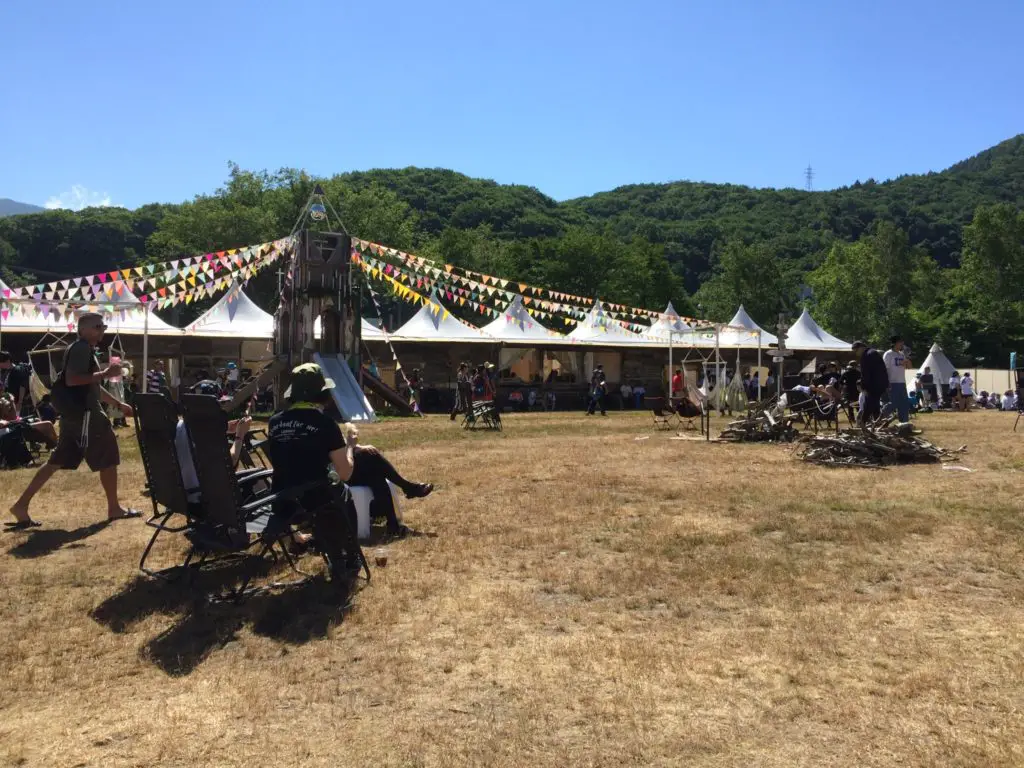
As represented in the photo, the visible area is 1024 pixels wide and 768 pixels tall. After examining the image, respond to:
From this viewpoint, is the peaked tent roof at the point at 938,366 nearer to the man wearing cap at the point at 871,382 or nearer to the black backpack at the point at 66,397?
the man wearing cap at the point at 871,382

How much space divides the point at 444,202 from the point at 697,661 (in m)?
77.4

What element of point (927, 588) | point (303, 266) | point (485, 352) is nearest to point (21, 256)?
point (485, 352)

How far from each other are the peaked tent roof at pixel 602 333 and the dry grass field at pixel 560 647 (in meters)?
20.4

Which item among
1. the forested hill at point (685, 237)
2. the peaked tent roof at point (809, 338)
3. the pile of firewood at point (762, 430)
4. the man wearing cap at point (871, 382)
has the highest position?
the forested hill at point (685, 237)

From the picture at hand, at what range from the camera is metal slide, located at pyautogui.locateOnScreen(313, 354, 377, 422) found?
15.5m

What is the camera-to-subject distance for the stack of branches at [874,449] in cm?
941

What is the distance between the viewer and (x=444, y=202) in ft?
257

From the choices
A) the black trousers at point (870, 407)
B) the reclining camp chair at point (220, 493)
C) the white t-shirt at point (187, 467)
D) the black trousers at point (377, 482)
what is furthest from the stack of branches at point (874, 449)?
the white t-shirt at point (187, 467)

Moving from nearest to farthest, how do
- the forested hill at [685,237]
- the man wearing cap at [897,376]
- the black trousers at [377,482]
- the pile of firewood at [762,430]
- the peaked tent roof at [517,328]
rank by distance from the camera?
the black trousers at [377,482]
the pile of firewood at [762,430]
the man wearing cap at [897,376]
the peaked tent roof at [517,328]
the forested hill at [685,237]

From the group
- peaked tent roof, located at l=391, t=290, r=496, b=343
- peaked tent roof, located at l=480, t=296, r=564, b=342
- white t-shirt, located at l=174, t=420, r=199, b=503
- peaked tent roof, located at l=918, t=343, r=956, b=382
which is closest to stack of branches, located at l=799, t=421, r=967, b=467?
white t-shirt, located at l=174, t=420, r=199, b=503

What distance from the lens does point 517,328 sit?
26516 millimetres

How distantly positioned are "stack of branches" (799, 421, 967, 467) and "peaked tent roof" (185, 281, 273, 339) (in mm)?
16937

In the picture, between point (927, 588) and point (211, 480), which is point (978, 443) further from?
point (211, 480)

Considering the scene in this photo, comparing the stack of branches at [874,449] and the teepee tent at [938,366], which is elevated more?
the teepee tent at [938,366]
